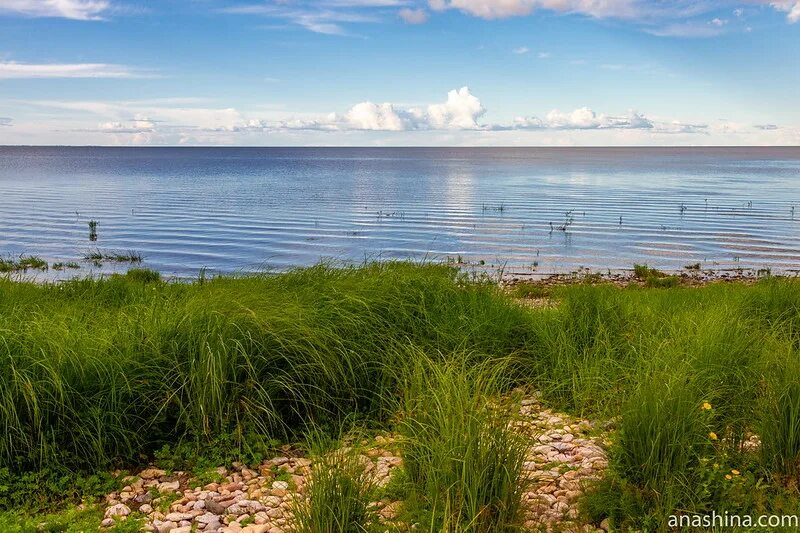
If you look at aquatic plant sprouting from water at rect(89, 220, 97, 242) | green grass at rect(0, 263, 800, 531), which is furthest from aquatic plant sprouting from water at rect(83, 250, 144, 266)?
green grass at rect(0, 263, 800, 531)

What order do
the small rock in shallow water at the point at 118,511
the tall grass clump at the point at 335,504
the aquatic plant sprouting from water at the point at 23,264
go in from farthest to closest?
the aquatic plant sprouting from water at the point at 23,264 → the small rock in shallow water at the point at 118,511 → the tall grass clump at the point at 335,504

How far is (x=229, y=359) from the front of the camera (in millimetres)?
6566

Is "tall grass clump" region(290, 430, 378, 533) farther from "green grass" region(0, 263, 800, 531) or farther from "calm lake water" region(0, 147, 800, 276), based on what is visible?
"calm lake water" region(0, 147, 800, 276)

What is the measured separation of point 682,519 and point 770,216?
39519 mm

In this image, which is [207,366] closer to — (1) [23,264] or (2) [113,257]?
(1) [23,264]

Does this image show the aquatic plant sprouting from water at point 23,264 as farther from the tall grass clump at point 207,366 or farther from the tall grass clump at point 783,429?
the tall grass clump at point 783,429

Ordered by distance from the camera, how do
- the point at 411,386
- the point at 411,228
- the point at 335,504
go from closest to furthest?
the point at 335,504 → the point at 411,386 → the point at 411,228

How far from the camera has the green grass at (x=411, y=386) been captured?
16.3 feet

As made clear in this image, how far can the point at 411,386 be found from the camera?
21.8ft

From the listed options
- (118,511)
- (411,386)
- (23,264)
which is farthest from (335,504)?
(23,264)

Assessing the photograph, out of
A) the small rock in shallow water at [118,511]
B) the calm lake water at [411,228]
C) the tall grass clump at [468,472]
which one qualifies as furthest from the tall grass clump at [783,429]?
the calm lake water at [411,228]

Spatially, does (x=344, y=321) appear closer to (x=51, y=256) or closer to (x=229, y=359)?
(x=229, y=359)

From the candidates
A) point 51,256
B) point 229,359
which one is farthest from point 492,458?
point 51,256

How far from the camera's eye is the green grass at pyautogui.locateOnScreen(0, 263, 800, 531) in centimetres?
498
